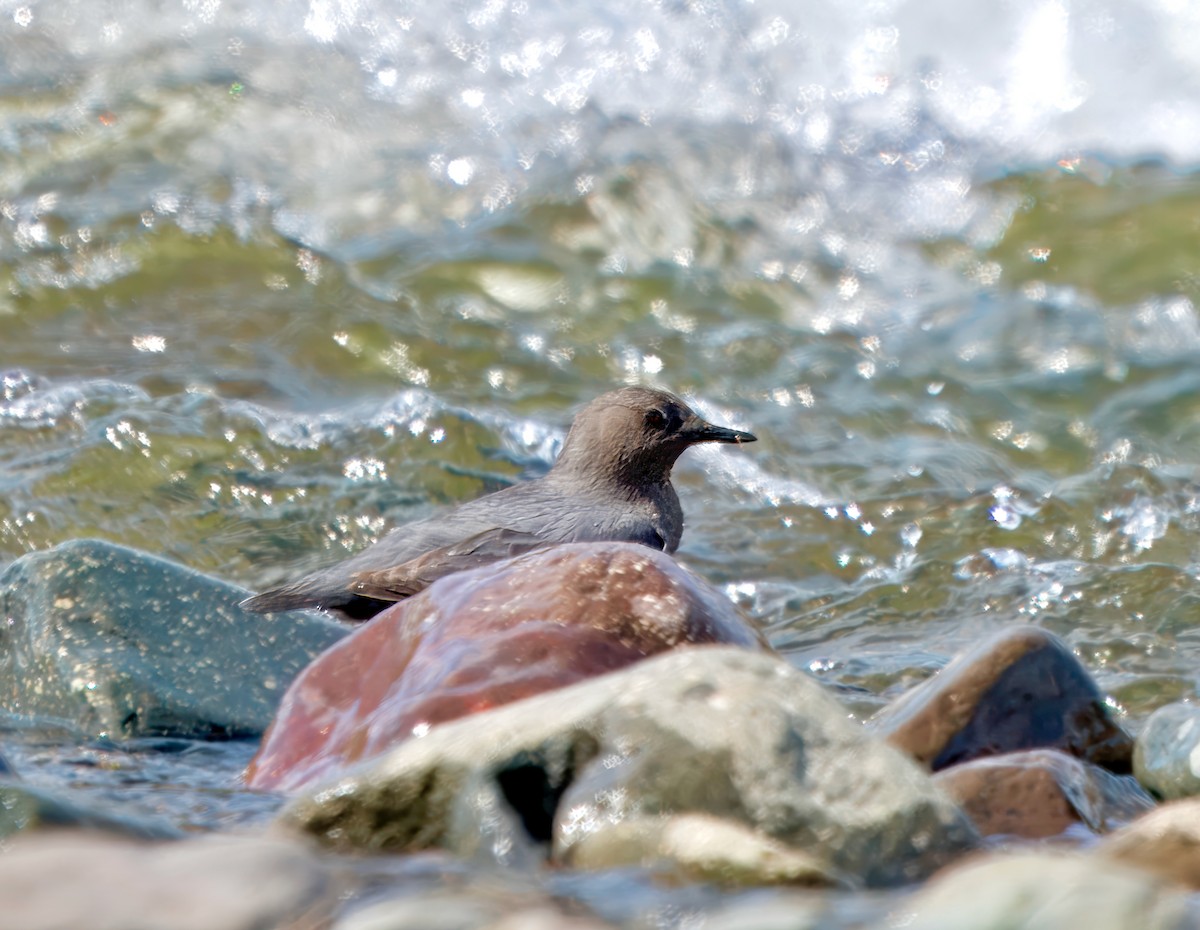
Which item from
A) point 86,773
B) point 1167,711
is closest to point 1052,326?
point 1167,711

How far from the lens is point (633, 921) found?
9.22ft

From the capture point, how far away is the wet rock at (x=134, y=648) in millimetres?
4641

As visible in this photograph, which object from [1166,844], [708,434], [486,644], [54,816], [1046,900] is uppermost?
[708,434]

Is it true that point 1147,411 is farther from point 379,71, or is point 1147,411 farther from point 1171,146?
point 379,71

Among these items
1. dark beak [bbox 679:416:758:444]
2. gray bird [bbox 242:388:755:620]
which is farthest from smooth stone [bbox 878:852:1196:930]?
dark beak [bbox 679:416:758:444]

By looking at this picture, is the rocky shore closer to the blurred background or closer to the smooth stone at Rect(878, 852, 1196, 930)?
the smooth stone at Rect(878, 852, 1196, 930)

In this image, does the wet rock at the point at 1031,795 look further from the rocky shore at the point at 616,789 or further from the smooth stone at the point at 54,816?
the smooth stone at the point at 54,816

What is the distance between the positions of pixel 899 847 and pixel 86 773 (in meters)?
2.17

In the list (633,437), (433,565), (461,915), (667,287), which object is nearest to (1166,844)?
(461,915)

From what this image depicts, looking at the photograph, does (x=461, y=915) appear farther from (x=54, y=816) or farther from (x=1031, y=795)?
(x=1031, y=795)

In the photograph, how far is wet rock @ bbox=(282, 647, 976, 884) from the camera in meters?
3.00

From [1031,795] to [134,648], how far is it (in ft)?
8.23

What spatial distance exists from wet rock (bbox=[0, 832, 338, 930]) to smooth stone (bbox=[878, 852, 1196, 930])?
92 centimetres

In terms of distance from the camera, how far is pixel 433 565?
585cm
